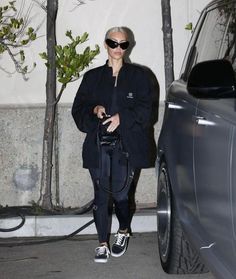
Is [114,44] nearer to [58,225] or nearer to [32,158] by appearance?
[58,225]

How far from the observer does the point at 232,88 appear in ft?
11.0

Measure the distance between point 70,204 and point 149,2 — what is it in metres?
2.22

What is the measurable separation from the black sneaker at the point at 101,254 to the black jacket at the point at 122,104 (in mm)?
688

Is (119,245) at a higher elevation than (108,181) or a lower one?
lower

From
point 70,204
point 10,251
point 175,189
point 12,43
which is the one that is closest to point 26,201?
point 70,204

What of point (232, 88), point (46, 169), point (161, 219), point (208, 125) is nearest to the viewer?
point (232, 88)

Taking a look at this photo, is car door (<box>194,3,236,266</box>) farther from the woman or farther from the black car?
the woman

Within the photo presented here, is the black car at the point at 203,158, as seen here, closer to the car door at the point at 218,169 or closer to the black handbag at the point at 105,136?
the car door at the point at 218,169

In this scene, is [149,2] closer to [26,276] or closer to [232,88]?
[26,276]

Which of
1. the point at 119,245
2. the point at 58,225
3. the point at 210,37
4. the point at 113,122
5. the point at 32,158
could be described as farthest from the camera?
the point at 32,158

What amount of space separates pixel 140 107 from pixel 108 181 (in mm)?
643

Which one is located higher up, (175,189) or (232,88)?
(232,88)

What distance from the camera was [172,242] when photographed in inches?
198

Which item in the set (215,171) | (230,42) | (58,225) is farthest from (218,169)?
(58,225)
